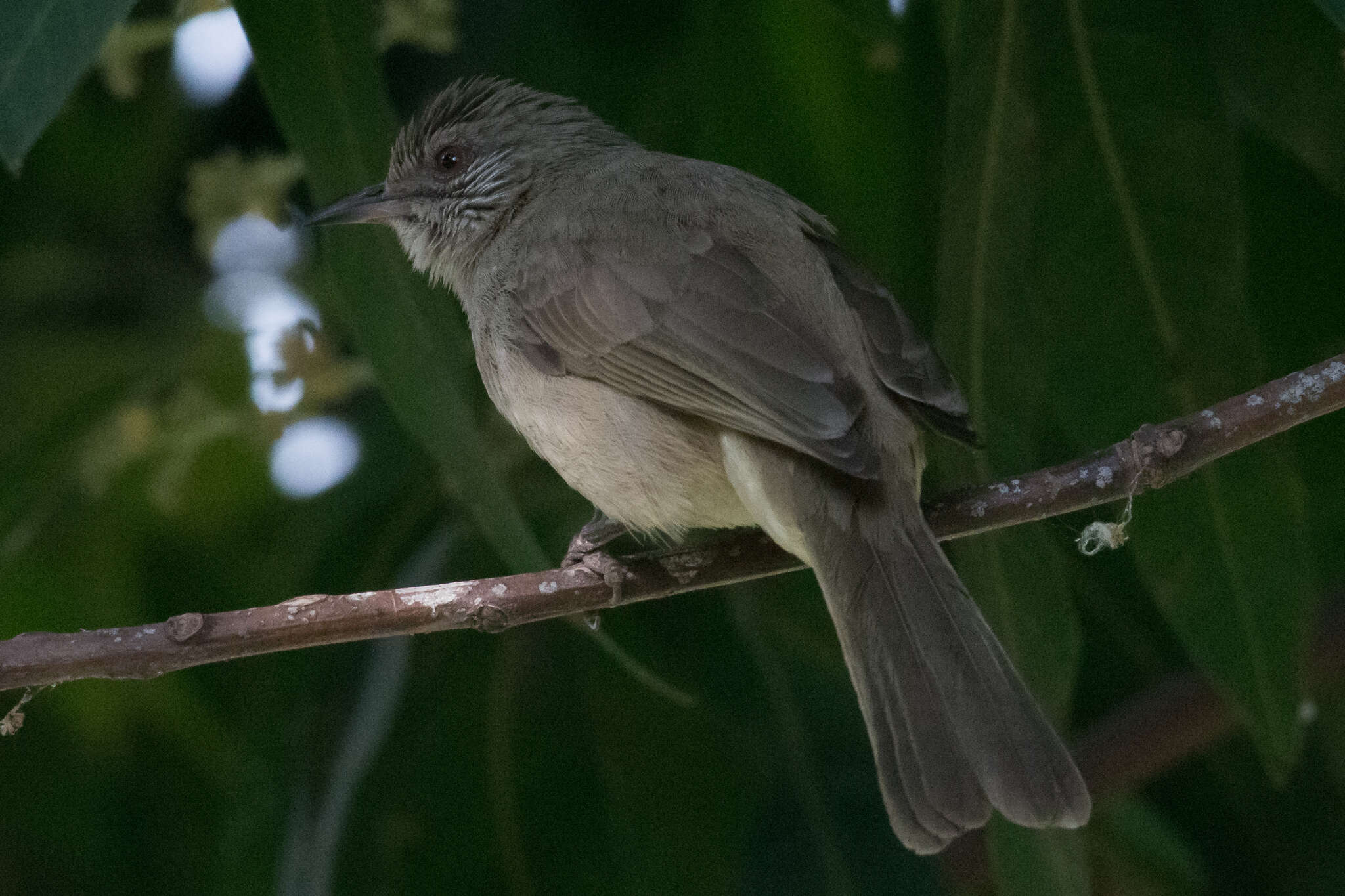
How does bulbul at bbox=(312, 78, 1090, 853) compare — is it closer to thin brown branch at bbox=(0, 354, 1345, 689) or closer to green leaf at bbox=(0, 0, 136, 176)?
thin brown branch at bbox=(0, 354, 1345, 689)

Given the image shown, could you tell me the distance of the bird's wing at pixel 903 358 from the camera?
2789 millimetres

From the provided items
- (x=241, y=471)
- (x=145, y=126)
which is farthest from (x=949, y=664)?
(x=145, y=126)

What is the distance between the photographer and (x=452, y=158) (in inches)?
150

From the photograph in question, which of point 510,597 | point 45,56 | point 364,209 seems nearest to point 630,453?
point 510,597

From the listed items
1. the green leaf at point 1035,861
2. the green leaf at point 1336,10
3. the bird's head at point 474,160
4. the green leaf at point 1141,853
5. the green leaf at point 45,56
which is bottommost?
the green leaf at point 1141,853

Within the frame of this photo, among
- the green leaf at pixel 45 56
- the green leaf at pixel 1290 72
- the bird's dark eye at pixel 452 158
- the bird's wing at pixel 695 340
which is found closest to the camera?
the green leaf at pixel 45 56

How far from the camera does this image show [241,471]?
422 centimetres

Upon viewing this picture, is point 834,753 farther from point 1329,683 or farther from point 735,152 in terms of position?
point 735,152

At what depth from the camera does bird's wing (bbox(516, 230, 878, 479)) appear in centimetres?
260

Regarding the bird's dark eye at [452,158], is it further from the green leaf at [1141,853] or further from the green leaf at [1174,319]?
the green leaf at [1141,853]

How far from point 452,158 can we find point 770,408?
1.53m

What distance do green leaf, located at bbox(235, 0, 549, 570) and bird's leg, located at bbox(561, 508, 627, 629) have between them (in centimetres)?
11

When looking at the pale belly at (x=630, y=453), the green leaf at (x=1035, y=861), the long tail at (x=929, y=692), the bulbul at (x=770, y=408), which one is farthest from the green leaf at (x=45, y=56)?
the green leaf at (x=1035, y=861)

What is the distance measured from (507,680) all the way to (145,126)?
1.77 meters
